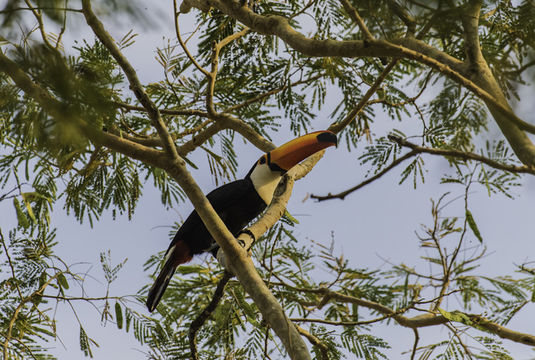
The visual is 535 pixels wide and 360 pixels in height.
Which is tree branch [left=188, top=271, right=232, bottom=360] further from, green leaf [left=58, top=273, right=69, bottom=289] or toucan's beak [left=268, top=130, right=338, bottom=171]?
toucan's beak [left=268, top=130, right=338, bottom=171]

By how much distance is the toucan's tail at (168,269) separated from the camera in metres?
4.13

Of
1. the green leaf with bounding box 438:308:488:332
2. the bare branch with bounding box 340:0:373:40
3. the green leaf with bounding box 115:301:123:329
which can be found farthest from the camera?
the green leaf with bounding box 115:301:123:329

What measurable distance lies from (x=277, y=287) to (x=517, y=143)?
2.47 metres

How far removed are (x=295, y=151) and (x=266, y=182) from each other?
33cm

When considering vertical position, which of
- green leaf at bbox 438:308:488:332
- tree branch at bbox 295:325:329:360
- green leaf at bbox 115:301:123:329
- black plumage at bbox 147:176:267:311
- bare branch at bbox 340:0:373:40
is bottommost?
green leaf at bbox 438:308:488:332

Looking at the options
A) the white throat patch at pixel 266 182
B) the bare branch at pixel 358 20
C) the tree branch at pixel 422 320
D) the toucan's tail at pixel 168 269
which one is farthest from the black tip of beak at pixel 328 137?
the bare branch at pixel 358 20

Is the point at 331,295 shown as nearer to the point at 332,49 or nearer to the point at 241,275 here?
the point at 241,275

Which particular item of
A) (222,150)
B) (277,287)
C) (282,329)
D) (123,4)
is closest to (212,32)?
(222,150)

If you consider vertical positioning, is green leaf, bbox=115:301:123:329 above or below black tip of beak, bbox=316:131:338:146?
below

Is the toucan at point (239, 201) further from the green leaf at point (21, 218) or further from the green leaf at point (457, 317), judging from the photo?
the green leaf at point (21, 218)

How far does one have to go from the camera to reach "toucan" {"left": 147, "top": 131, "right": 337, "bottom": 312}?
4.29 metres

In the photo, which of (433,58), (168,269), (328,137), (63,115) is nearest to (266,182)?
(328,137)

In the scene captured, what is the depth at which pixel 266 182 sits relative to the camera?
4.41m

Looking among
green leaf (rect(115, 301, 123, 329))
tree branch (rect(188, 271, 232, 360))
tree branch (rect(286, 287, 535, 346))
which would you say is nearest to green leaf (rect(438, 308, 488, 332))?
tree branch (rect(286, 287, 535, 346))
